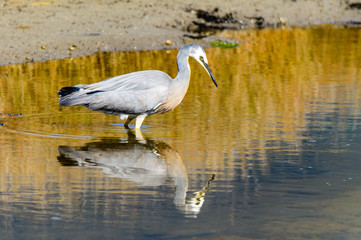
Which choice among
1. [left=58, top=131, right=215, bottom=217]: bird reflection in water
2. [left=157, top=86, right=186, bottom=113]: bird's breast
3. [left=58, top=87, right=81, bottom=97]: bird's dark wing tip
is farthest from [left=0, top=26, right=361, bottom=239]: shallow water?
[left=58, top=87, right=81, bottom=97]: bird's dark wing tip

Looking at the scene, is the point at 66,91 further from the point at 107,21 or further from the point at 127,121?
the point at 107,21

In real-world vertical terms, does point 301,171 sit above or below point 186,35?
below

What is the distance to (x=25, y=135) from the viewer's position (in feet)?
26.5

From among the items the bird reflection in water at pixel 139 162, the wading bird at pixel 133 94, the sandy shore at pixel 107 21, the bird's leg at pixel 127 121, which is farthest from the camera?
the sandy shore at pixel 107 21

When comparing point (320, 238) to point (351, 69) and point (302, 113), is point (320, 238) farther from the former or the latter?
point (351, 69)

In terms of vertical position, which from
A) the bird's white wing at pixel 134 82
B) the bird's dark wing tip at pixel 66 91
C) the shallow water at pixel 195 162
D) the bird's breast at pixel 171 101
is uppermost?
the bird's white wing at pixel 134 82

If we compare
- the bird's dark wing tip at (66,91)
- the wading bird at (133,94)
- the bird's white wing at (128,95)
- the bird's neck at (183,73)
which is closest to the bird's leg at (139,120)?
the wading bird at (133,94)

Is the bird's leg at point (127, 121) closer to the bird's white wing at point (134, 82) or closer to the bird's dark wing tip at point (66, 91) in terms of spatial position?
the bird's white wing at point (134, 82)

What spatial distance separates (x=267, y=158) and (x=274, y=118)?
2037mm

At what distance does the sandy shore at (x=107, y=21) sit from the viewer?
48.7ft

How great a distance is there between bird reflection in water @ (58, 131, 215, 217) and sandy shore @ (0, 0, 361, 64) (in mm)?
6325

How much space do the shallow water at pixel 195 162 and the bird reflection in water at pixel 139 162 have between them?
0.01 m

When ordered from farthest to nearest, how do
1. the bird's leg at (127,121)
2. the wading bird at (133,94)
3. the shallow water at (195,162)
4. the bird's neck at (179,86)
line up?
the bird's leg at (127,121) < the bird's neck at (179,86) < the wading bird at (133,94) < the shallow water at (195,162)

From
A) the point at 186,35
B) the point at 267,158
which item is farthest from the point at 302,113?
the point at 186,35
